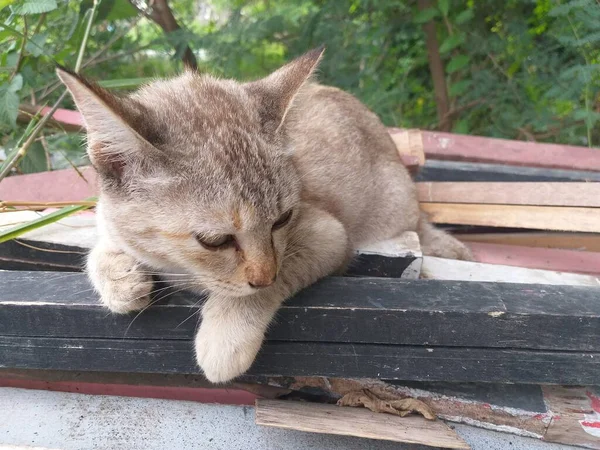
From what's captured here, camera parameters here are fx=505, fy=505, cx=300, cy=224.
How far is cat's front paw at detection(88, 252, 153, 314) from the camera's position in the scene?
1452 mm

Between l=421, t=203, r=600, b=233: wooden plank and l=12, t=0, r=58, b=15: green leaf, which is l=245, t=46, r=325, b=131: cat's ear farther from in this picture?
l=421, t=203, r=600, b=233: wooden plank

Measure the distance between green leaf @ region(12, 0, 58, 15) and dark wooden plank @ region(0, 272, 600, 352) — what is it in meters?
1.05

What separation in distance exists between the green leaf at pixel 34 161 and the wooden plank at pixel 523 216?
207 cm

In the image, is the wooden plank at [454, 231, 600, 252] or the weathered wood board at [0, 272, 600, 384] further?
the wooden plank at [454, 231, 600, 252]

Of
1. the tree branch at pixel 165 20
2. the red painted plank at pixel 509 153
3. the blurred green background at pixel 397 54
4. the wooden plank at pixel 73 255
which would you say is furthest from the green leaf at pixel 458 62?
the wooden plank at pixel 73 255

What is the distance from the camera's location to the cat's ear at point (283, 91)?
5.24ft

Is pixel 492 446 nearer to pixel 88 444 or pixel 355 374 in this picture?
pixel 355 374

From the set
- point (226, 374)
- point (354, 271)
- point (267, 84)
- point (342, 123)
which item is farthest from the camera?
point (342, 123)

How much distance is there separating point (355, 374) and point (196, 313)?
0.52 meters

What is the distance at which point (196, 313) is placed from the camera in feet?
4.92

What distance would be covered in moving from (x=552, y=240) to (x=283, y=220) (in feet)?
5.08

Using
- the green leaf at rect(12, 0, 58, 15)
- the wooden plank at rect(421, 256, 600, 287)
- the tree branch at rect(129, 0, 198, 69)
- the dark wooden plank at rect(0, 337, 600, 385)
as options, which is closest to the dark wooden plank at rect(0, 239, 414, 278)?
the wooden plank at rect(421, 256, 600, 287)

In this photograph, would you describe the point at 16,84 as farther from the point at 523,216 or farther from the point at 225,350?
the point at 523,216

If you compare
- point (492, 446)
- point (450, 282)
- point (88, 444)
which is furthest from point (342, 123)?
point (88, 444)
